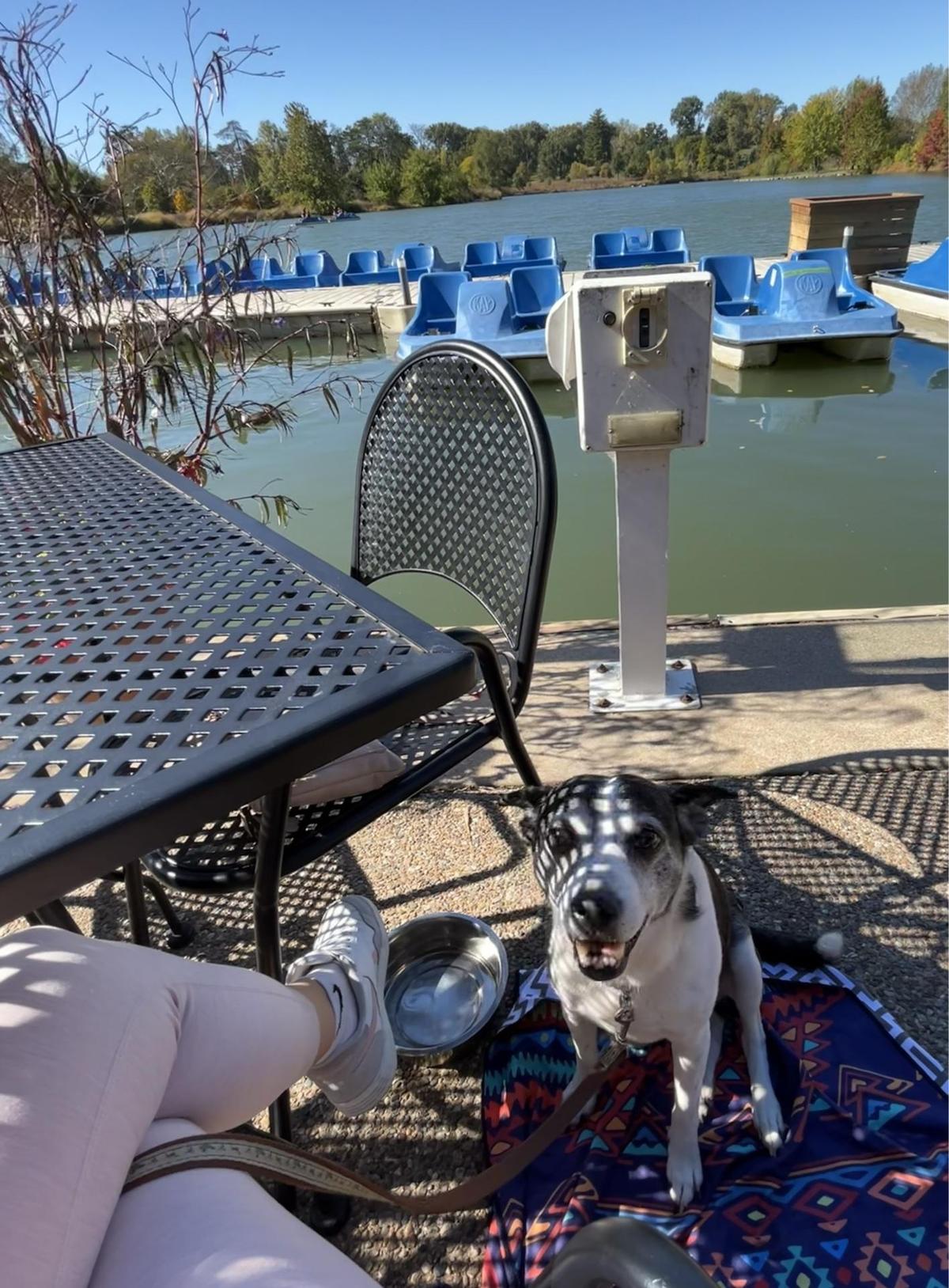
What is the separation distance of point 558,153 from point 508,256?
211ft

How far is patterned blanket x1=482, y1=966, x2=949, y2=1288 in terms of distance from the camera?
1.34 meters

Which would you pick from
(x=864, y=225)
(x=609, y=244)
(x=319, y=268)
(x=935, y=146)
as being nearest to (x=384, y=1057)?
(x=864, y=225)

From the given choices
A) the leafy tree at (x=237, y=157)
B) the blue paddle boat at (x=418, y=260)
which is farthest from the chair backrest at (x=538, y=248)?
the leafy tree at (x=237, y=157)

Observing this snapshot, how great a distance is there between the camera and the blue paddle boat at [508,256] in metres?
16.4

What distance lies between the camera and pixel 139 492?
2.02 m

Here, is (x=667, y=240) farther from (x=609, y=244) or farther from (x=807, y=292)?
(x=807, y=292)

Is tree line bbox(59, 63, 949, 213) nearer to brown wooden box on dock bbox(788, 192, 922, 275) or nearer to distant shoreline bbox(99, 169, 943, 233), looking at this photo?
distant shoreline bbox(99, 169, 943, 233)

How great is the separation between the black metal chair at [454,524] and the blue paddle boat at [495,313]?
855cm

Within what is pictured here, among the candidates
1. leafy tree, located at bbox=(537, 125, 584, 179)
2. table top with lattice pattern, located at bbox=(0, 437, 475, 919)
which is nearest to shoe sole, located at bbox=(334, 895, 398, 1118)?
table top with lattice pattern, located at bbox=(0, 437, 475, 919)

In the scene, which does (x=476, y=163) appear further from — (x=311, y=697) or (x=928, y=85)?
(x=311, y=697)

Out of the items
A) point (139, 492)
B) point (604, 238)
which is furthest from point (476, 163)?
point (139, 492)

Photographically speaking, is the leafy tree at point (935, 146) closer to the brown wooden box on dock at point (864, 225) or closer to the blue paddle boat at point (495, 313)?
the brown wooden box on dock at point (864, 225)

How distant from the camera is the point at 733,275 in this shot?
499 inches

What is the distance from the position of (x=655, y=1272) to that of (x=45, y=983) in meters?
0.82
